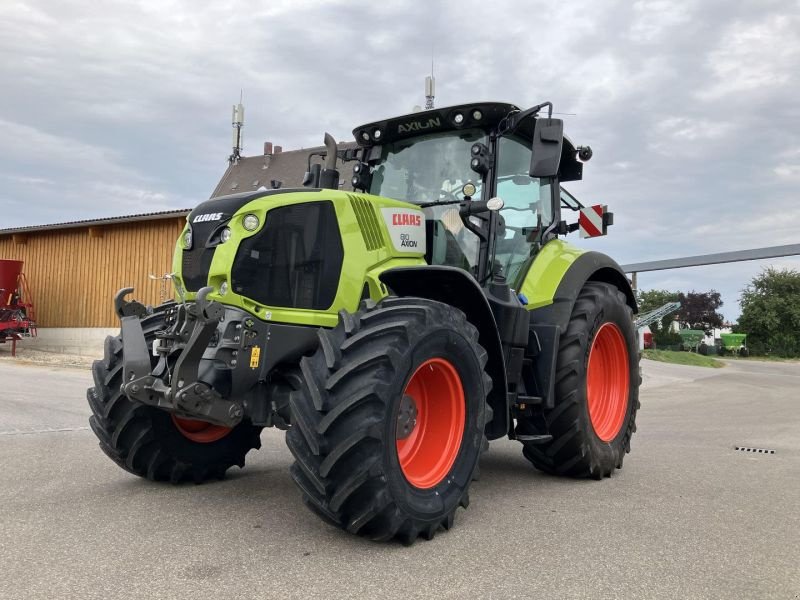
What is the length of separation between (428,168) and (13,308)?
19684 mm

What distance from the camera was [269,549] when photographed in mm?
3430

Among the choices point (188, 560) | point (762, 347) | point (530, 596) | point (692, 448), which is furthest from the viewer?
point (762, 347)

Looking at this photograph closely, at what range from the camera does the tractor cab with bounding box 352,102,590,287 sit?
4879mm

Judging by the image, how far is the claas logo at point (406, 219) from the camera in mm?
4482

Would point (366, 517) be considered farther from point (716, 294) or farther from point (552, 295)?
point (716, 294)

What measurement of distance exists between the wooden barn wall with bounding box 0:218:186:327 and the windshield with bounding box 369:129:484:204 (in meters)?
14.7

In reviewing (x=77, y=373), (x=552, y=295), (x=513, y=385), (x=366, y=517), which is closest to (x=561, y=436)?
(x=513, y=385)

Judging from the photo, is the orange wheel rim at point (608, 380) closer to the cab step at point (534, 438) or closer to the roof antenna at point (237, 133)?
the cab step at point (534, 438)

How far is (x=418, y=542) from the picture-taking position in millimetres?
3633

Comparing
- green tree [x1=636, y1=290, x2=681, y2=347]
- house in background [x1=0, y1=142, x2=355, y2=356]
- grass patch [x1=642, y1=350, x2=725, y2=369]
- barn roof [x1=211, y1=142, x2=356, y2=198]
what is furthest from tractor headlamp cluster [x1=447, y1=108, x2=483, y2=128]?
green tree [x1=636, y1=290, x2=681, y2=347]

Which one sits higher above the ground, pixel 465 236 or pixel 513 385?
pixel 465 236

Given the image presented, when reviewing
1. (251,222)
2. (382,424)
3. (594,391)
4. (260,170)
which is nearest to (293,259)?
(251,222)

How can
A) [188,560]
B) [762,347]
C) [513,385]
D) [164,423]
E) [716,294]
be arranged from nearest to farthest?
[188,560]
[164,423]
[513,385]
[762,347]
[716,294]

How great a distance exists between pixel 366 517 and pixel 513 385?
1860mm
